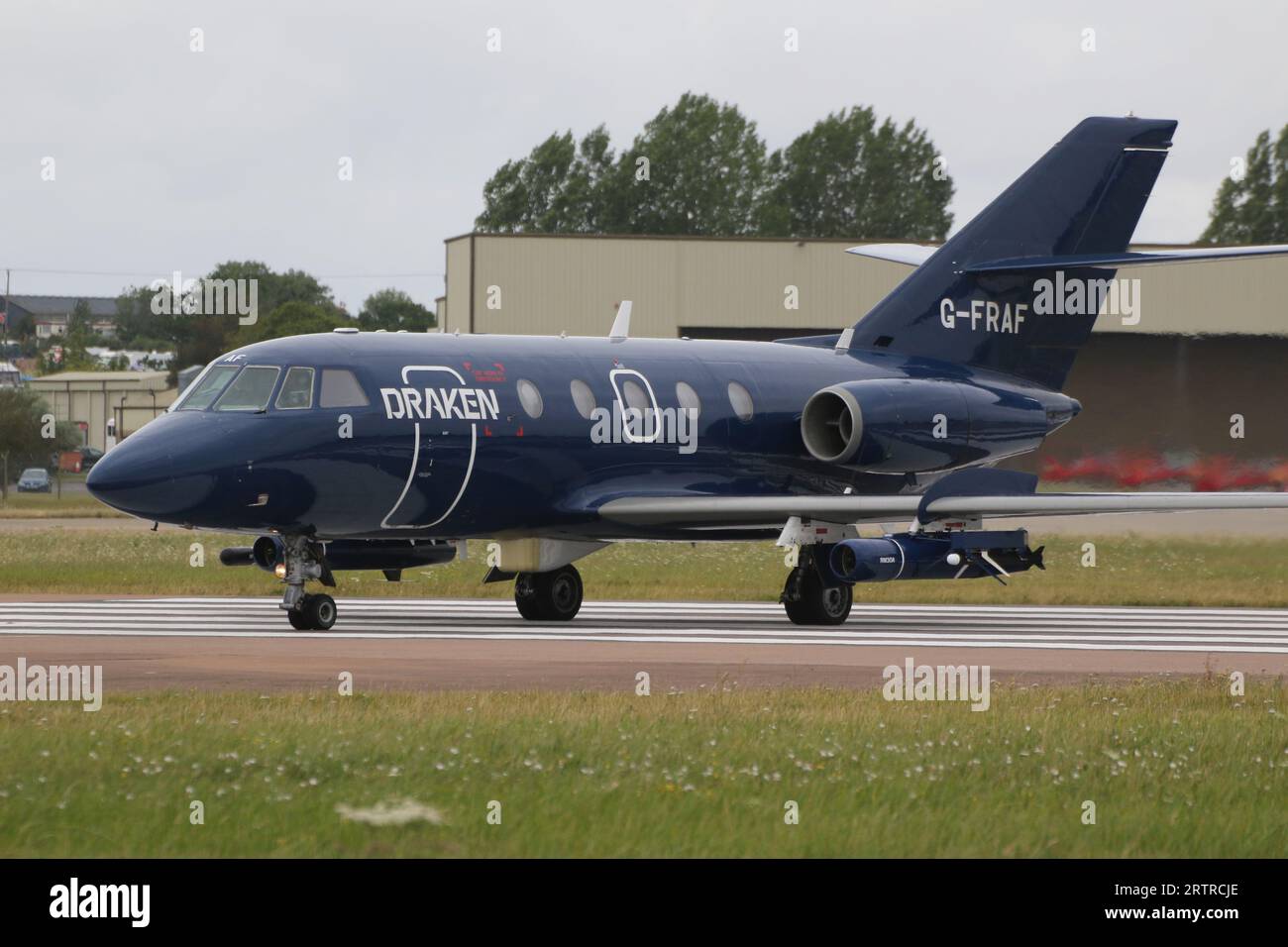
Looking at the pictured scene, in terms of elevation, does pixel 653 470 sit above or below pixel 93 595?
above

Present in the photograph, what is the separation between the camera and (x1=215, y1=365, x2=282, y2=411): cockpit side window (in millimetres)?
22469

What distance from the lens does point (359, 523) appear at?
23.1 m

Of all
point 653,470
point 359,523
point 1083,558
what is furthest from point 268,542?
point 1083,558

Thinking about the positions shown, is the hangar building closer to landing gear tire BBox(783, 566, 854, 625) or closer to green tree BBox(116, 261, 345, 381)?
green tree BBox(116, 261, 345, 381)

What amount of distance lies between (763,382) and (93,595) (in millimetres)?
10181

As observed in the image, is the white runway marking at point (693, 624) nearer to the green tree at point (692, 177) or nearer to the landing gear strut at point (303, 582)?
the landing gear strut at point (303, 582)

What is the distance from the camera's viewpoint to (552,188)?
363ft

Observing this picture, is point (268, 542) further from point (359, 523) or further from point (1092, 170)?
point (1092, 170)

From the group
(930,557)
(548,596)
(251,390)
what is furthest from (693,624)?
(251,390)

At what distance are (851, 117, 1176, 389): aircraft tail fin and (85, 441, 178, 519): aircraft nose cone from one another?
11396mm

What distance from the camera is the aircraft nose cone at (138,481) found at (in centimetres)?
2123

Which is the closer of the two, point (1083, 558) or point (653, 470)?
point (653, 470)

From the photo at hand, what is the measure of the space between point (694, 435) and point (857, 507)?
109 inches

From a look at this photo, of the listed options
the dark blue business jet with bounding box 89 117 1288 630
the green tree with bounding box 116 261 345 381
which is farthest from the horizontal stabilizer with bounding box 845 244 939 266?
the green tree with bounding box 116 261 345 381
